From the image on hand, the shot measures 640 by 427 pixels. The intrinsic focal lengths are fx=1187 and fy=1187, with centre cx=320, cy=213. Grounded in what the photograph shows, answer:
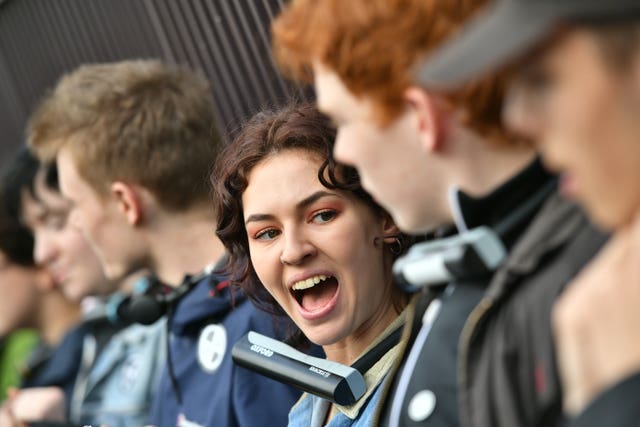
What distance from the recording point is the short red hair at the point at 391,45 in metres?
1.69

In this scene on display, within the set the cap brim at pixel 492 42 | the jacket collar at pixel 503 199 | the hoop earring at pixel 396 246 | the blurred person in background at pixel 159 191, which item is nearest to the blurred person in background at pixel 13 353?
the blurred person in background at pixel 159 191

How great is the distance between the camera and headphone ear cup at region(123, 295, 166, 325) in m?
3.70

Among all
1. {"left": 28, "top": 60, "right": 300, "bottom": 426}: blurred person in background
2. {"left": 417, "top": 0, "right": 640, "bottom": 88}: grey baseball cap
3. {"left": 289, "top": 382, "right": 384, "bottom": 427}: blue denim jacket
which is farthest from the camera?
{"left": 28, "top": 60, "right": 300, "bottom": 426}: blurred person in background

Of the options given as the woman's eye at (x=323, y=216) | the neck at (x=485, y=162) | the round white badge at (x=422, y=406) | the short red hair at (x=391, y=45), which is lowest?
the round white badge at (x=422, y=406)

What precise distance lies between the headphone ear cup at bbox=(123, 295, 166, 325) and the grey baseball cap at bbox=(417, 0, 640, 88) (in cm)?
237

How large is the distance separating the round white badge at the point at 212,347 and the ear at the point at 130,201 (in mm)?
542

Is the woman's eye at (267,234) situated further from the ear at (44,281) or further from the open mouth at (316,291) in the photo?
the ear at (44,281)

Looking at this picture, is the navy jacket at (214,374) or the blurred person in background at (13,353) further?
the blurred person in background at (13,353)

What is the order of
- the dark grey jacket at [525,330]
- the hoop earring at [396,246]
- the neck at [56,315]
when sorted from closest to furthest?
the dark grey jacket at [525,330] < the hoop earring at [396,246] < the neck at [56,315]

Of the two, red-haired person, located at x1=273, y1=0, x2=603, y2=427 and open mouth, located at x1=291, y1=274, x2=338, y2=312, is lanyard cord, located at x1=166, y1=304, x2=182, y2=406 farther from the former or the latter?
red-haired person, located at x1=273, y1=0, x2=603, y2=427

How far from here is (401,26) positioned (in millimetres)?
1709

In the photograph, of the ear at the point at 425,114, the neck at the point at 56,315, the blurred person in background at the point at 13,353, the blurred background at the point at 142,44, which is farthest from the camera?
the blurred person in background at the point at 13,353

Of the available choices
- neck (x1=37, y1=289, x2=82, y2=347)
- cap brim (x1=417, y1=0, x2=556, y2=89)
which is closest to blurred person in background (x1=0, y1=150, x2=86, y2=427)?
neck (x1=37, y1=289, x2=82, y2=347)

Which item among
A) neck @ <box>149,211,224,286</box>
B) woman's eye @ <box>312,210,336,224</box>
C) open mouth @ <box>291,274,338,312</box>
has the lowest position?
neck @ <box>149,211,224,286</box>
